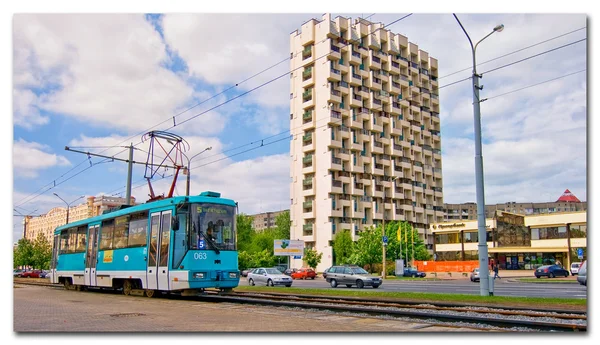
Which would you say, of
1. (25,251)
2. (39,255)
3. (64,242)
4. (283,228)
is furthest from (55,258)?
(283,228)

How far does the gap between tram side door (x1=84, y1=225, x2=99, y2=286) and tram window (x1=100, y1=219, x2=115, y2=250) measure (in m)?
0.72

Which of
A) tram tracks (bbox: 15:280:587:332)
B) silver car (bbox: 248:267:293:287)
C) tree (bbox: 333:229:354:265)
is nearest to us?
tram tracks (bbox: 15:280:587:332)

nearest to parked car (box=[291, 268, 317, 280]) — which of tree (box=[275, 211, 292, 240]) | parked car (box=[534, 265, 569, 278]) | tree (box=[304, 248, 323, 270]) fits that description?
tree (box=[304, 248, 323, 270])

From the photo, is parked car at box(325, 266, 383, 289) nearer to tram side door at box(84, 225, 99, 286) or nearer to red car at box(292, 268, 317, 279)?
tram side door at box(84, 225, 99, 286)

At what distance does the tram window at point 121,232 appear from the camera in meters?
20.6

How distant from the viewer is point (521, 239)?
71438 millimetres

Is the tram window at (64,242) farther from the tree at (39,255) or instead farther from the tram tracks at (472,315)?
the tree at (39,255)

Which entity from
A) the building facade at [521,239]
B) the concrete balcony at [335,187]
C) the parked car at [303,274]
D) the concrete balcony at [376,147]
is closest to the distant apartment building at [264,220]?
the concrete balcony at [376,147]

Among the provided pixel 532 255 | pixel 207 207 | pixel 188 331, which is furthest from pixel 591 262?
pixel 532 255

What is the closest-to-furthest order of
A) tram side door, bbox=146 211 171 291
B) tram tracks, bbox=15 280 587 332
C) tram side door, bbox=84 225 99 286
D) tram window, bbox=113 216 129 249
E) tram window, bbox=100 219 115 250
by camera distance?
tram tracks, bbox=15 280 587 332 → tram side door, bbox=146 211 171 291 → tram window, bbox=113 216 129 249 → tram window, bbox=100 219 115 250 → tram side door, bbox=84 225 99 286

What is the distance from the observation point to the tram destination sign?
6956 centimetres

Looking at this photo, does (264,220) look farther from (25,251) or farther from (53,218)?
(53,218)

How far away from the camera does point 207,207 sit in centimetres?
1791

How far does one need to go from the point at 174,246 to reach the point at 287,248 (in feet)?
174
